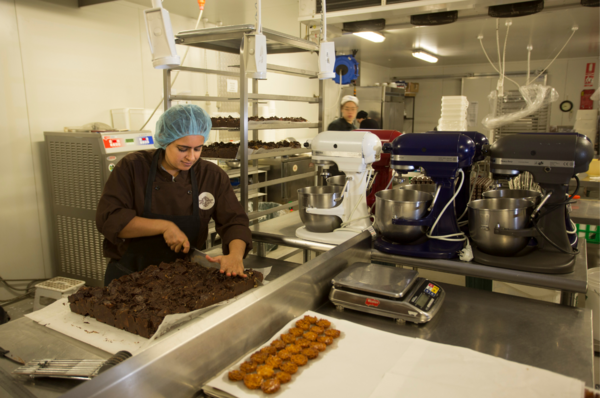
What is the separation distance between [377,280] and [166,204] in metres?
1.12

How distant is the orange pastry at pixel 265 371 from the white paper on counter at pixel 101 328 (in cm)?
36

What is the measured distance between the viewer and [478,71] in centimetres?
969

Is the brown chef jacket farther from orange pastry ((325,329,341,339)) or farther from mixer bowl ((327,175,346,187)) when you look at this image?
orange pastry ((325,329,341,339))

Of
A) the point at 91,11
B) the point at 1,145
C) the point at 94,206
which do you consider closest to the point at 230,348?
the point at 94,206

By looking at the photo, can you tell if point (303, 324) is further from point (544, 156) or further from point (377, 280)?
point (544, 156)

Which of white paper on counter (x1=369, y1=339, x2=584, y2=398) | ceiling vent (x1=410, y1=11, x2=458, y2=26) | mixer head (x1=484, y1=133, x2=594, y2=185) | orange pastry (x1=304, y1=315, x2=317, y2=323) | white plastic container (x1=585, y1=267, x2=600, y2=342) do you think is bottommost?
white plastic container (x1=585, y1=267, x2=600, y2=342)

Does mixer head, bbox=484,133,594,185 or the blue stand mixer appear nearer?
mixer head, bbox=484,133,594,185

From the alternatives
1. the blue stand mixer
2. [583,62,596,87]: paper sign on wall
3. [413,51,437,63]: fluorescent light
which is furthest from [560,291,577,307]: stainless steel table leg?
[583,62,596,87]: paper sign on wall

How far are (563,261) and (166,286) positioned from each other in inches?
60.1

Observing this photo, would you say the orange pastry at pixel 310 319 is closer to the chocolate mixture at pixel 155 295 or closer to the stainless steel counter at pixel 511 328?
the stainless steel counter at pixel 511 328

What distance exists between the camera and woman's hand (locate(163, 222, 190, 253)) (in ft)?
6.12

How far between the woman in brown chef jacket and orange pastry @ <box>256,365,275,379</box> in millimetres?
849

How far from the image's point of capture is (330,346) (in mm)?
1209

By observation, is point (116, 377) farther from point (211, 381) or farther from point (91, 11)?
point (91, 11)
